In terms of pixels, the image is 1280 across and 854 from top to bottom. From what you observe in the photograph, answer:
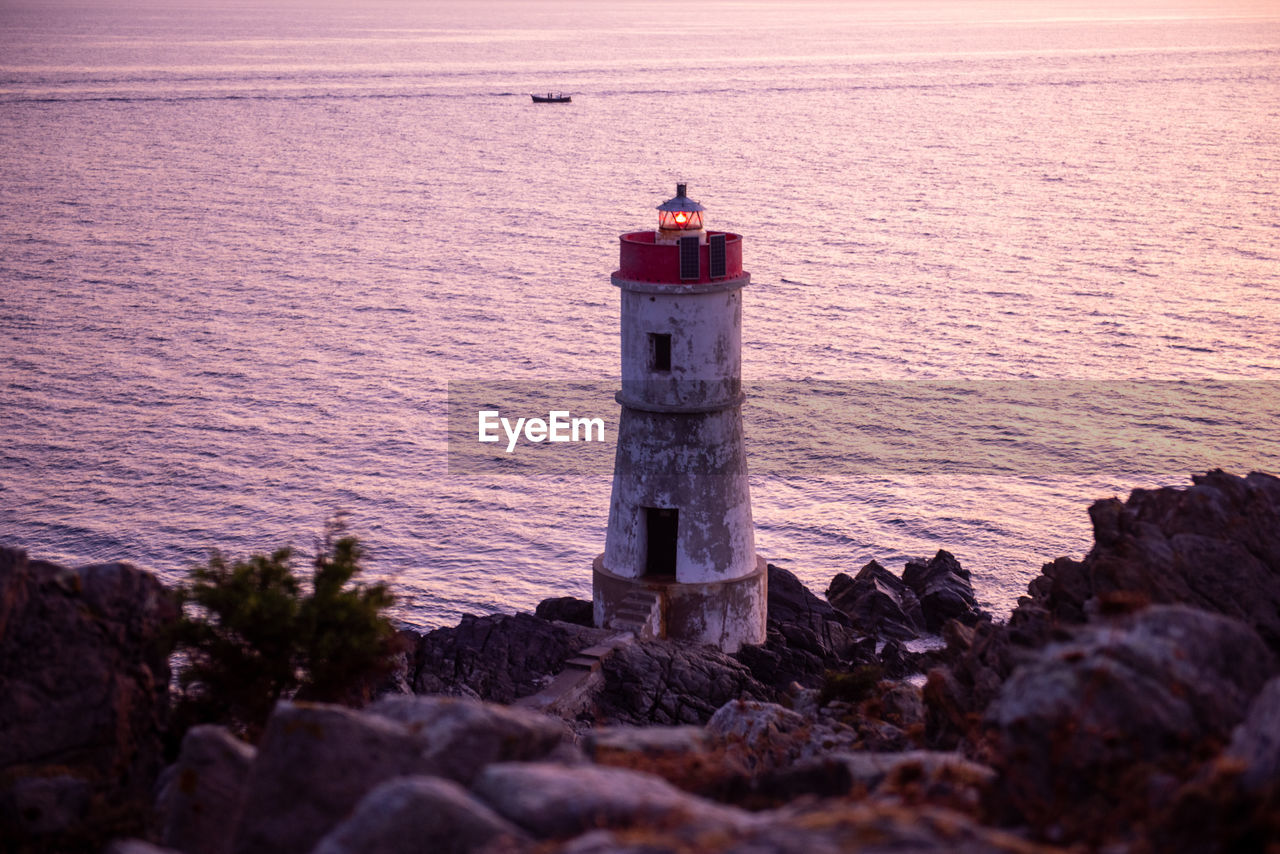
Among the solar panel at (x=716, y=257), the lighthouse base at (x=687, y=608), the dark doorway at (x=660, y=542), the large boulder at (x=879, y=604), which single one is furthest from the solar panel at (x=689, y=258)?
the large boulder at (x=879, y=604)

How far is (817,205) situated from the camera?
106 meters

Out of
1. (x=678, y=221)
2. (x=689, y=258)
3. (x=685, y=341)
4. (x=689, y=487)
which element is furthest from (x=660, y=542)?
(x=678, y=221)

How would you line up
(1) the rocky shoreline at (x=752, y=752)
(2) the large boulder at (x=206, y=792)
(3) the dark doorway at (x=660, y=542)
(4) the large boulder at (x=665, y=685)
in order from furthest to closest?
1. (3) the dark doorway at (x=660, y=542)
2. (4) the large boulder at (x=665, y=685)
3. (2) the large boulder at (x=206, y=792)
4. (1) the rocky shoreline at (x=752, y=752)

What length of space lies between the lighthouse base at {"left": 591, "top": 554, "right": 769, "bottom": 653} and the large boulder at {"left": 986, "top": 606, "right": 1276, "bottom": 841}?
18.1 m

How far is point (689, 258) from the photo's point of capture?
2941cm

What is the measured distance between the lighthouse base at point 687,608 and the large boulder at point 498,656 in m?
1.03

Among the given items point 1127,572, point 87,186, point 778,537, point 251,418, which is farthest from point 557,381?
point 87,186

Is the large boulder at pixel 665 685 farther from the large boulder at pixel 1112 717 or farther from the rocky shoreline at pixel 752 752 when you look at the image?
the large boulder at pixel 1112 717

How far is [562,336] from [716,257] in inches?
1700

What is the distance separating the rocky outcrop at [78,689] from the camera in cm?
1555

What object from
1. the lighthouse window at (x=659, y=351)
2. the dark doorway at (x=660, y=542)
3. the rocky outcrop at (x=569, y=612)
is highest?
the lighthouse window at (x=659, y=351)

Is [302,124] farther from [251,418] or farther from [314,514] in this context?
[314,514]

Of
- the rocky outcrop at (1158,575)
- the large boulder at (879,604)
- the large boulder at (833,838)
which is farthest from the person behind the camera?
the large boulder at (879,604)

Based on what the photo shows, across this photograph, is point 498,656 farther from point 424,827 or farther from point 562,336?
point 562,336
